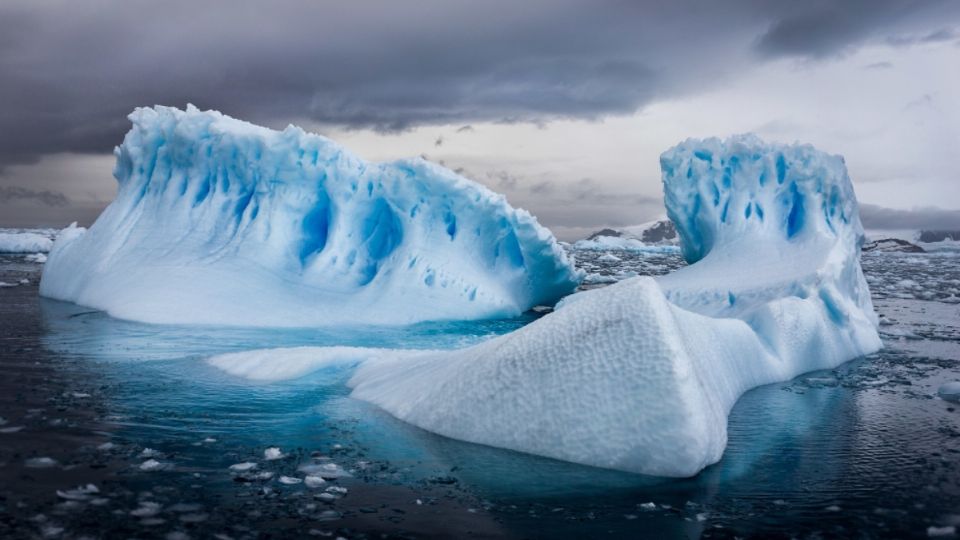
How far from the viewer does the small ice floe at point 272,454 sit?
4838 mm

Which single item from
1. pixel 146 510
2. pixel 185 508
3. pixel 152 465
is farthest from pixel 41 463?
pixel 185 508

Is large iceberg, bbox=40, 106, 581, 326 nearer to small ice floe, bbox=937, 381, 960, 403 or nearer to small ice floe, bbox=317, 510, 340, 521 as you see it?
small ice floe, bbox=937, 381, 960, 403

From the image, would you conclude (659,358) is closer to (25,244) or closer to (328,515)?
(328,515)

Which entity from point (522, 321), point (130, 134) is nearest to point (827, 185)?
point (522, 321)

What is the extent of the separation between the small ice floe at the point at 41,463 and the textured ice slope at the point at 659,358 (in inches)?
97.5

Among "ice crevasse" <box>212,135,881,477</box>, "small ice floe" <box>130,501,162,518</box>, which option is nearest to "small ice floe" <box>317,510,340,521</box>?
"small ice floe" <box>130,501,162,518</box>

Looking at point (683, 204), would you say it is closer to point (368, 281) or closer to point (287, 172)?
point (368, 281)

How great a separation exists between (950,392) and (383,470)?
5.90m

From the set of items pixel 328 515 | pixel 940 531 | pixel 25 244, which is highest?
pixel 25 244

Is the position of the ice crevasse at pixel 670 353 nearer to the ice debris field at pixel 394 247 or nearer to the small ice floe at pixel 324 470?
the ice debris field at pixel 394 247

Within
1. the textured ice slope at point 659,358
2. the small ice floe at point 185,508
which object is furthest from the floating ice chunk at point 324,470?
the textured ice slope at point 659,358

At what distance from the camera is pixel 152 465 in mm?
4551

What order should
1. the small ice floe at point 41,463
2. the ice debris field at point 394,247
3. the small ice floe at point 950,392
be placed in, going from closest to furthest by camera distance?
the small ice floe at point 41,463, the small ice floe at point 950,392, the ice debris field at point 394,247

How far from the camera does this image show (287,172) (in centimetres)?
1305
